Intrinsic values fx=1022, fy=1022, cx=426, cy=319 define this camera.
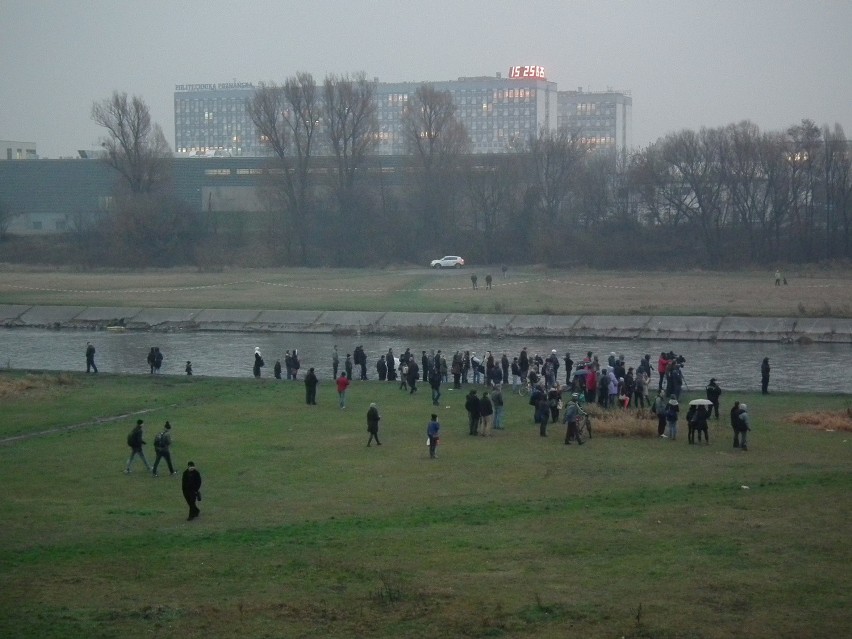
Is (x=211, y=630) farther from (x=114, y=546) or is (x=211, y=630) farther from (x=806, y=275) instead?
(x=806, y=275)

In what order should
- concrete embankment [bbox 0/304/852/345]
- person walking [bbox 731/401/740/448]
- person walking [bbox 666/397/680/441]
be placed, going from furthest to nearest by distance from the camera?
concrete embankment [bbox 0/304/852/345] < person walking [bbox 666/397/680/441] < person walking [bbox 731/401/740/448]

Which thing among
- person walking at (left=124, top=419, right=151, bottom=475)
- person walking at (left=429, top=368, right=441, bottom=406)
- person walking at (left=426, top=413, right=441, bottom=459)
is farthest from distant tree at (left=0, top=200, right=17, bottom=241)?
person walking at (left=426, top=413, right=441, bottom=459)

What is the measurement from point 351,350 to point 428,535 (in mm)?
31644

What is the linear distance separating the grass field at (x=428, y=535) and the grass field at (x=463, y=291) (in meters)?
31.0

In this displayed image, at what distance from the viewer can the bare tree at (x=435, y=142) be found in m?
95.9

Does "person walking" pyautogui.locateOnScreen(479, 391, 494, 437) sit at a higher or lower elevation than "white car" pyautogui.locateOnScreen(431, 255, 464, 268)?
lower

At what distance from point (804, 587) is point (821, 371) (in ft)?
94.1

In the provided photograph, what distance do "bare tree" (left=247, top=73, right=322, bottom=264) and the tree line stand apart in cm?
17

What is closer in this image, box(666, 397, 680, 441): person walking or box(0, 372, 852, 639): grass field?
box(0, 372, 852, 639): grass field

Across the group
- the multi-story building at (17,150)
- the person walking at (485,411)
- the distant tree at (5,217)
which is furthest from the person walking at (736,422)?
the multi-story building at (17,150)

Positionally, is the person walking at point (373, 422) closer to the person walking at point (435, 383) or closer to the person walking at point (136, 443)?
the person walking at point (136, 443)

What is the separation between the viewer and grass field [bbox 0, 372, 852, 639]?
1131cm

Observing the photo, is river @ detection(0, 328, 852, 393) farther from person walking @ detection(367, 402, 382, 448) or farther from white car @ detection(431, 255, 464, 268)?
white car @ detection(431, 255, 464, 268)

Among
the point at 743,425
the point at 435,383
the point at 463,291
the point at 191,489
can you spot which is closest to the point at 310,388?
the point at 435,383
